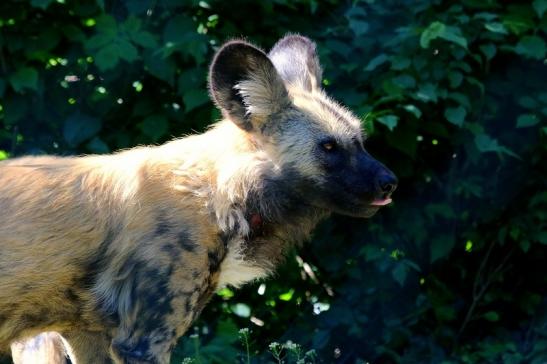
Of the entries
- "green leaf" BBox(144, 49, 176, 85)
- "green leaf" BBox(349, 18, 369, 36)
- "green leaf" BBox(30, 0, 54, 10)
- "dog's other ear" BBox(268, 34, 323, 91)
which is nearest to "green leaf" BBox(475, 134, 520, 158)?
"green leaf" BBox(349, 18, 369, 36)

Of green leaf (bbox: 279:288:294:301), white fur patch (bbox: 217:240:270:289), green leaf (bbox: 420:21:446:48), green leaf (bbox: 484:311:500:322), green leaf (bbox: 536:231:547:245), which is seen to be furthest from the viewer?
green leaf (bbox: 279:288:294:301)

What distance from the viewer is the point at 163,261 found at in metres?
3.92

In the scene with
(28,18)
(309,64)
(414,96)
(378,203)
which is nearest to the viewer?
(378,203)

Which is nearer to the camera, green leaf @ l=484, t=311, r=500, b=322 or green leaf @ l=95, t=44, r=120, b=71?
green leaf @ l=95, t=44, r=120, b=71

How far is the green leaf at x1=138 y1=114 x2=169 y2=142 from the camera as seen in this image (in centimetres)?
536

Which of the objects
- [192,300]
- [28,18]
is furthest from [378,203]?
[28,18]

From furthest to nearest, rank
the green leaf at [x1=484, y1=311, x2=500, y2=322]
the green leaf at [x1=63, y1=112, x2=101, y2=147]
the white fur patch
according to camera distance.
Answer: the green leaf at [x1=484, y1=311, x2=500, y2=322]
the green leaf at [x1=63, y1=112, x2=101, y2=147]
the white fur patch

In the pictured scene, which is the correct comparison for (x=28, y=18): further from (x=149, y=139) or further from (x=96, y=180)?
(x=96, y=180)

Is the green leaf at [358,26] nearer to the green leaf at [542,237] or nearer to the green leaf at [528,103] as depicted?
the green leaf at [528,103]

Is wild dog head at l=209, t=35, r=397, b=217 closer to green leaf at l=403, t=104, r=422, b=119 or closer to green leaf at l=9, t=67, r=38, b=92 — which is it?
green leaf at l=403, t=104, r=422, b=119

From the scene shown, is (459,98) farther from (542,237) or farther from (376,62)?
(542,237)

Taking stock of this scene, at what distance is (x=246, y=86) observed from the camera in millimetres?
4242

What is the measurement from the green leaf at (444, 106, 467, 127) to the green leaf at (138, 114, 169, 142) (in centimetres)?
138

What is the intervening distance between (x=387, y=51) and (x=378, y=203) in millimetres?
1405
